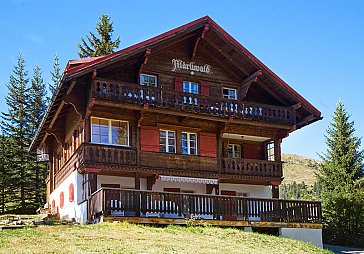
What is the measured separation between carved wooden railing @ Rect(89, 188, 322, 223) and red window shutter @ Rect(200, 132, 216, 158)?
346 cm

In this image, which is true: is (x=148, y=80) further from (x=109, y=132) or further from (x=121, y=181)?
(x=121, y=181)

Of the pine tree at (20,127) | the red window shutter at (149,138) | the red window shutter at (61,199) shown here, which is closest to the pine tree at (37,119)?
the pine tree at (20,127)

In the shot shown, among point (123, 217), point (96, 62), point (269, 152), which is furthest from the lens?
point (269, 152)

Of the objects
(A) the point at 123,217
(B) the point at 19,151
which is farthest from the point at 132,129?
(B) the point at 19,151

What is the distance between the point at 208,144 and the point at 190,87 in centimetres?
304

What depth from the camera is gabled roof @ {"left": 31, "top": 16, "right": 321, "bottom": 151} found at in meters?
25.0

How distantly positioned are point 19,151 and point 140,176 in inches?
821

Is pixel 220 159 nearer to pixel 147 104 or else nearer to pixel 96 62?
pixel 147 104

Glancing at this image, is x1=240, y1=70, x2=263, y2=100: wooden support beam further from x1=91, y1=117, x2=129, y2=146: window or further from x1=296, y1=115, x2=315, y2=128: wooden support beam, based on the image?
x1=91, y1=117, x2=129, y2=146: window

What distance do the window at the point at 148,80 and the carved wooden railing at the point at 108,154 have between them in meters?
3.56

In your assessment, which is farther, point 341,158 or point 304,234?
point 341,158

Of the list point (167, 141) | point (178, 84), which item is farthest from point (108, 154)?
point (178, 84)

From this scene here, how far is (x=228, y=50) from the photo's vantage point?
29.8m

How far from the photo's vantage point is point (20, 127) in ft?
153
